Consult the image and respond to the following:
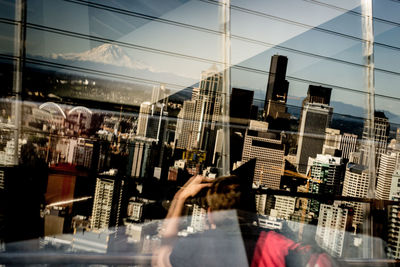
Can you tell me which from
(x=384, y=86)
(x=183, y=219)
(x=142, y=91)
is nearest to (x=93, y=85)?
(x=142, y=91)

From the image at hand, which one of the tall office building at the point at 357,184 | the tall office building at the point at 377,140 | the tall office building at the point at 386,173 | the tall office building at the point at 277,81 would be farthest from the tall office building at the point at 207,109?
the tall office building at the point at 386,173

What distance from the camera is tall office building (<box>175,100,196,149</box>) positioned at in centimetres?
196

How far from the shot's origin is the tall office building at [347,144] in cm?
225

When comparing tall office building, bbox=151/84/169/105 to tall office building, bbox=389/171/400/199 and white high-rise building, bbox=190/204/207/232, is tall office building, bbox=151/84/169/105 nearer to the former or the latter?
white high-rise building, bbox=190/204/207/232

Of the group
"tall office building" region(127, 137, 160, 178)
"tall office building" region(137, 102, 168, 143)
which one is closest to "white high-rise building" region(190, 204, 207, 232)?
"tall office building" region(127, 137, 160, 178)

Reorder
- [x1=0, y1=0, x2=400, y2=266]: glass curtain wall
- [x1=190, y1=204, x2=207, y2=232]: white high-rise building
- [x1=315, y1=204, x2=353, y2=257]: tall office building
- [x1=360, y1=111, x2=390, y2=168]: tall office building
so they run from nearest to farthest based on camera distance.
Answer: [x1=190, y1=204, x2=207, y2=232]: white high-rise building → [x1=0, y1=0, x2=400, y2=266]: glass curtain wall → [x1=315, y1=204, x2=353, y2=257]: tall office building → [x1=360, y1=111, x2=390, y2=168]: tall office building

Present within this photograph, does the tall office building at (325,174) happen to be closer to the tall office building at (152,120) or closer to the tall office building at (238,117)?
the tall office building at (238,117)

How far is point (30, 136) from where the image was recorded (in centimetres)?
153

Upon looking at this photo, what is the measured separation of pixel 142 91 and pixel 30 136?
28.9 inches

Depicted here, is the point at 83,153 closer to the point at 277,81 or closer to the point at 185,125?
the point at 185,125

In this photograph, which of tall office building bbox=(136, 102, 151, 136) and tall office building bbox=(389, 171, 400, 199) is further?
tall office building bbox=(389, 171, 400, 199)

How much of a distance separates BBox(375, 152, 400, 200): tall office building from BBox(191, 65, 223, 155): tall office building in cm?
136

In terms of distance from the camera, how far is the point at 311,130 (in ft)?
7.65

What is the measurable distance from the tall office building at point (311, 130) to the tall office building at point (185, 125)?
974 mm
